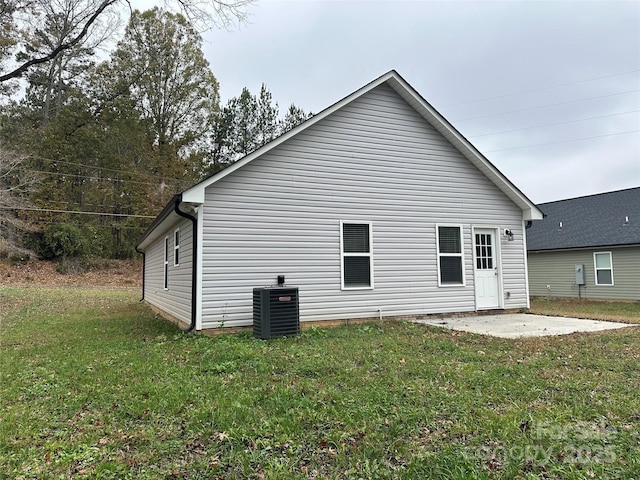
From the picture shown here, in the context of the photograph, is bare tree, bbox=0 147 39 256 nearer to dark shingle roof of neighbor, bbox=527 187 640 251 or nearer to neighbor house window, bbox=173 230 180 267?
neighbor house window, bbox=173 230 180 267

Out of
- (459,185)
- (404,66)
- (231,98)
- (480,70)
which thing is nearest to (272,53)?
(404,66)

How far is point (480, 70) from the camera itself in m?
16.0

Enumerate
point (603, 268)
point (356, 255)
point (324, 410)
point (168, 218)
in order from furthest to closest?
point (603, 268) < point (168, 218) < point (356, 255) < point (324, 410)

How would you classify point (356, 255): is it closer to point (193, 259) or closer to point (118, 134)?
point (193, 259)

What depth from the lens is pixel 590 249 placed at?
16.1 m

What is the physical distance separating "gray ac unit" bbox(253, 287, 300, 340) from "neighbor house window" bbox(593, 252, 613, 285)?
555 inches

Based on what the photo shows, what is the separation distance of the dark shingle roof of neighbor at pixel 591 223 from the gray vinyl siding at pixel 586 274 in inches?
14.4

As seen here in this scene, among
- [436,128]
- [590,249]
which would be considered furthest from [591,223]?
[436,128]

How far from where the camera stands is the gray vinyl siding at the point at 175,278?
7.89 metres

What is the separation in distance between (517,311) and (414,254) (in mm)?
3308

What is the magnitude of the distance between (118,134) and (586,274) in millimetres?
26423

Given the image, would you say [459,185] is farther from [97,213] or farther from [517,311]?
[97,213]

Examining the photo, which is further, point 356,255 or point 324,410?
point 356,255

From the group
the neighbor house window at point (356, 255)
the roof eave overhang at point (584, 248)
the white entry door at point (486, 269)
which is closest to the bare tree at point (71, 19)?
the neighbor house window at point (356, 255)
